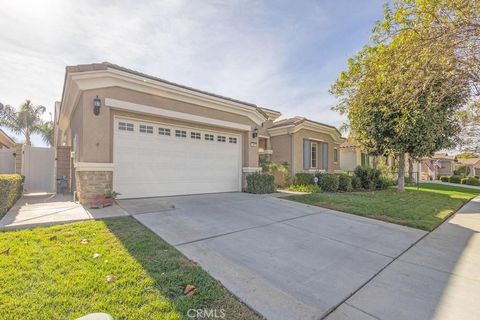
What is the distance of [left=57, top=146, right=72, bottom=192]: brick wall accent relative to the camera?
10141 millimetres

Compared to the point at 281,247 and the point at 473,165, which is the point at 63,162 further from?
the point at 473,165

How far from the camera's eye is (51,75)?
926 cm

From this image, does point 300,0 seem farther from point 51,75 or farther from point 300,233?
point 51,75

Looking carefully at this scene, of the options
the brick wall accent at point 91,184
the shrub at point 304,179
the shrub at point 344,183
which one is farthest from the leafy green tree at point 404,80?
the brick wall accent at point 91,184

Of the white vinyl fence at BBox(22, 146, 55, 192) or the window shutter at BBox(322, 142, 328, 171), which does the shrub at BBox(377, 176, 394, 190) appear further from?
the white vinyl fence at BBox(22, 146, 55, 192)

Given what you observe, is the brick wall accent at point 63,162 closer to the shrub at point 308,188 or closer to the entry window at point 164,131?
the entry window at point 164,131

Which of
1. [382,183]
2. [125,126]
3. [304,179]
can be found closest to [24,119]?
[125,126]

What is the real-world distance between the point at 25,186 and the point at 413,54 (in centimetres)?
1334

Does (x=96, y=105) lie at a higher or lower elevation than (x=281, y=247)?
higher

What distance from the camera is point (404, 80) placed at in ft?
17.9

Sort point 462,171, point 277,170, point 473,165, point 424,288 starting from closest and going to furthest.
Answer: point 424,288, point 277,170, point 462,171, point 473,165

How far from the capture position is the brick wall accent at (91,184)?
6.85m

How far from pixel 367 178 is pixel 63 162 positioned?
16.1 meters

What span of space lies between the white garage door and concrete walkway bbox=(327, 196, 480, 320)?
7.04 meters
